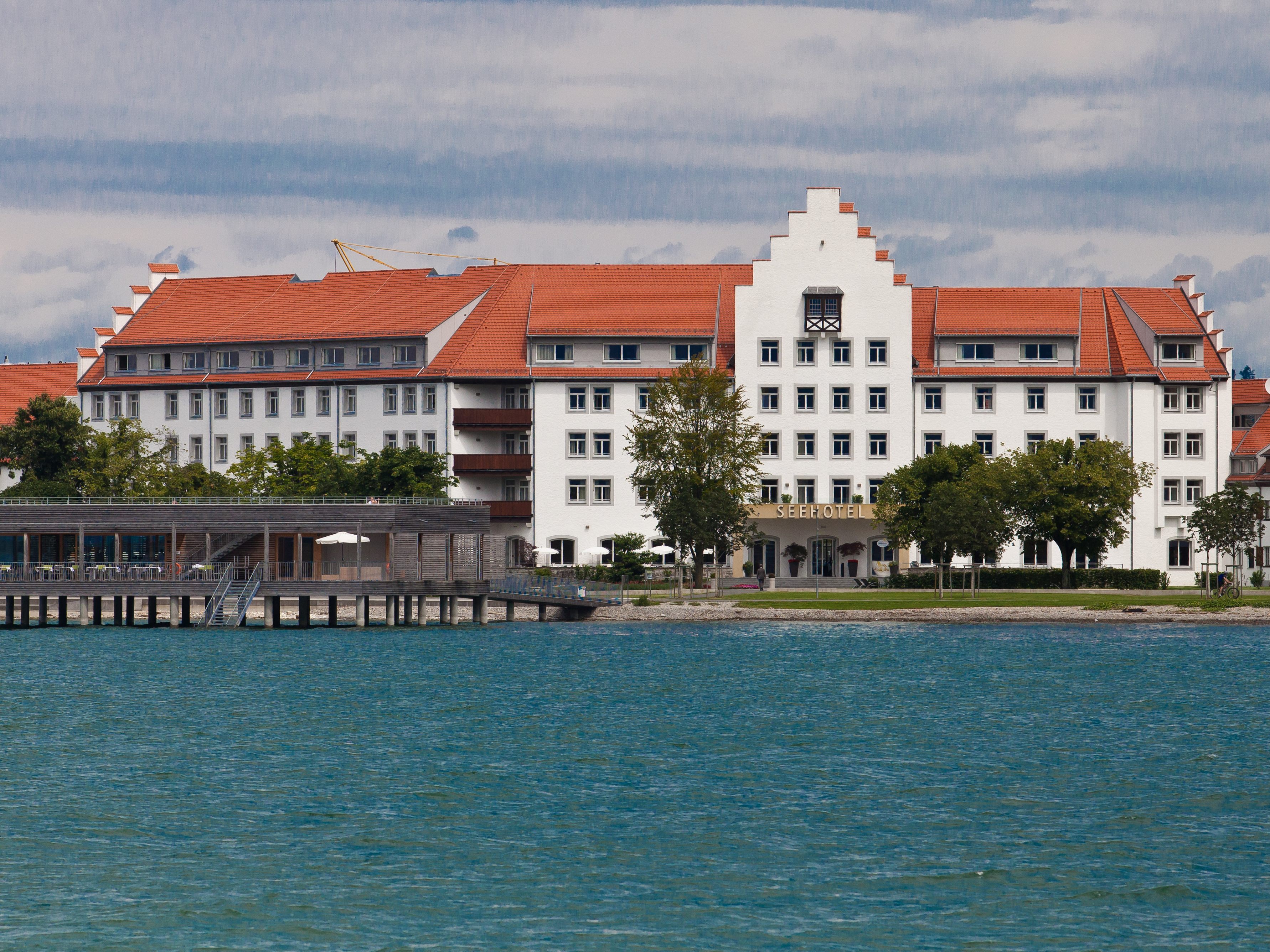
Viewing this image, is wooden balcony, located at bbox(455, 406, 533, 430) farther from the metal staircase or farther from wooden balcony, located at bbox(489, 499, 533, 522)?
the metal staircase

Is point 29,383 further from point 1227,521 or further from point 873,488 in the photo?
point 1227,521

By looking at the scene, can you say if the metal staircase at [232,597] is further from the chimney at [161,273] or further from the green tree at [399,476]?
the chimney at [161,273]

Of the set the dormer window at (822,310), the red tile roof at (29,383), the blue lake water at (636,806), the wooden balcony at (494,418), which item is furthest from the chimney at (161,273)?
the blue lake water at (636,806)

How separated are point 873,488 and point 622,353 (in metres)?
19.1

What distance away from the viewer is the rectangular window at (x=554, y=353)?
119000mm

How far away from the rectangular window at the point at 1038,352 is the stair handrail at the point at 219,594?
5654cm

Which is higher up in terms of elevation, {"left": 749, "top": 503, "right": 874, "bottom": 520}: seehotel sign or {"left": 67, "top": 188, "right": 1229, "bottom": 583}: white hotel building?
{"left": 67, "top": 188, "right": 1229, "bottom": 583}: white hotel building

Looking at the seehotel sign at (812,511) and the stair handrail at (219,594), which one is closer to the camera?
the stair handrail at (219,594)

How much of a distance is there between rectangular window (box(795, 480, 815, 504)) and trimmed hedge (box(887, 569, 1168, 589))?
31.2ft

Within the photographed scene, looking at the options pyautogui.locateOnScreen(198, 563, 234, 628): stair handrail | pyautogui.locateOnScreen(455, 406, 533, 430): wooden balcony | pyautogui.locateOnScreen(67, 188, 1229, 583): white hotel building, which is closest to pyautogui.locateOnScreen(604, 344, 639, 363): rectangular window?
pyautogui.locateOnScreen(67, 188, 1229, 583): white hotel building

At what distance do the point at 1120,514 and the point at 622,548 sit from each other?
30.9 metres

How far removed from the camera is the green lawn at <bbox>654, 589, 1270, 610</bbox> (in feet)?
309

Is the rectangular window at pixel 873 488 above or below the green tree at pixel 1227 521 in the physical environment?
above

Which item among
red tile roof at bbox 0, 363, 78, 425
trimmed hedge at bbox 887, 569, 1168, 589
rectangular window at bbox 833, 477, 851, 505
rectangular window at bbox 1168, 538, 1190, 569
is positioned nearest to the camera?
trimmed hedge at bbox 887, 569, 1168, 589
